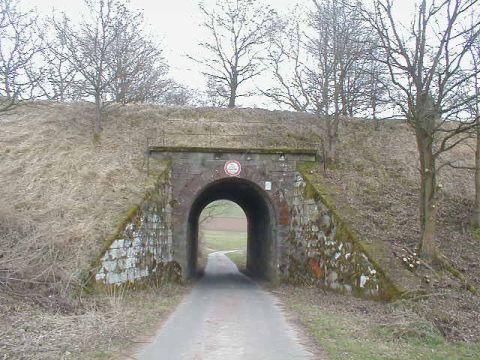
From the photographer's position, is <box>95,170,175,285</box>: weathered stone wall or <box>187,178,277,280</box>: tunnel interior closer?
<box>95,170,175,285</box>: weathered stone wall

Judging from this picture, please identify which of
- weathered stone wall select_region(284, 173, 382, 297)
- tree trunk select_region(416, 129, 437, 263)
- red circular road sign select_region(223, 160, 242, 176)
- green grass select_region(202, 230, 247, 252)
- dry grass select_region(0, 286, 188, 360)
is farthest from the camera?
green grass select_region(202, 230, 247, 252)

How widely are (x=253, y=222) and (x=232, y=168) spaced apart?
806 centimetres

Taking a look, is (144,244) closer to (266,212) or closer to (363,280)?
(266,212)

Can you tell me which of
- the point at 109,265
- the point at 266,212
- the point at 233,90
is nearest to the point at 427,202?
the point at 266,212

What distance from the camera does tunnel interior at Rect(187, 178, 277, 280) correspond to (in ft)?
58.1

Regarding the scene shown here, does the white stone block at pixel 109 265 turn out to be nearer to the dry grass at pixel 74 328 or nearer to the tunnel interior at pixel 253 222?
the dry grass at pixel 74 328

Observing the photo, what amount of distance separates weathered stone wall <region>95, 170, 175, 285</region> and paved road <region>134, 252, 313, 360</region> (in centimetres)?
177

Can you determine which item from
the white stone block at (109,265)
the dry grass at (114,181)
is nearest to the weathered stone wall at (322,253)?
the dry grass at (114,181)

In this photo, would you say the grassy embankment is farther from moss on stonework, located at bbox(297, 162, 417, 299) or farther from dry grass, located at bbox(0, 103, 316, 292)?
dry grass, located at bbox(0, 103, 316, 292)

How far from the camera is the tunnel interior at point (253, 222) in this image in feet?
58.1

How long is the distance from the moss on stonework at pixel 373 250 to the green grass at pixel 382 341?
1.52m

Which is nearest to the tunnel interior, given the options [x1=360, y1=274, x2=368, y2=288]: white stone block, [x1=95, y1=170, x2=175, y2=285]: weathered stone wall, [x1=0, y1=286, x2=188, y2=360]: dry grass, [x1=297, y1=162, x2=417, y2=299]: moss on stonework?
[x1=95, y1=170, x2=175, y2=285]: weathered stone wall

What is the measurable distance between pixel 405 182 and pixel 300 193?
13.5 feet

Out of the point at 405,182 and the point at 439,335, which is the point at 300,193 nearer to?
the point at 405,182
